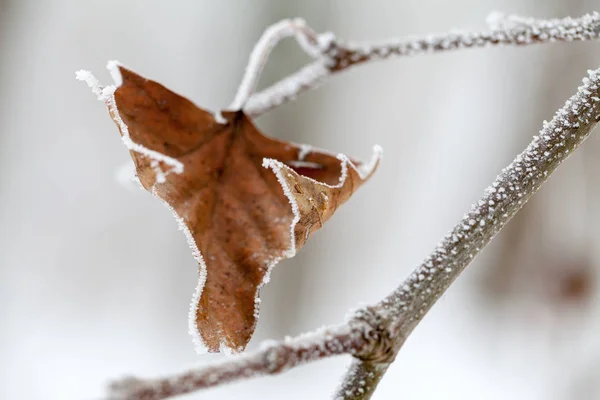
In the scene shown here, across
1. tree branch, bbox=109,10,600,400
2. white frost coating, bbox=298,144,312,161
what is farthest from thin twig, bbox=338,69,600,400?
white frost coating, bbox=298,144,312,161

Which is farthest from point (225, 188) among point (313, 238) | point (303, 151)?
point (313, 238)

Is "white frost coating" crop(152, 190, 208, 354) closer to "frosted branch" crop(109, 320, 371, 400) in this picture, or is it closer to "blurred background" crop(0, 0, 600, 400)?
"frosted branch" crop(109, 320, 371, 400)

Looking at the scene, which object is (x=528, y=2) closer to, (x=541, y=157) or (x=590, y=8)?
(x=590, y=8)

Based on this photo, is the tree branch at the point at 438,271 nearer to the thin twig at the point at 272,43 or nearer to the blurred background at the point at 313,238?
the thin twig at the point at 272,43

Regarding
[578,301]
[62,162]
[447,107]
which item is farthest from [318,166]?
[62,162]

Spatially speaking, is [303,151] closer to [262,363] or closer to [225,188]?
[225,188]

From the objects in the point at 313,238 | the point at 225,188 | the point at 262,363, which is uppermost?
the point at 313,238
